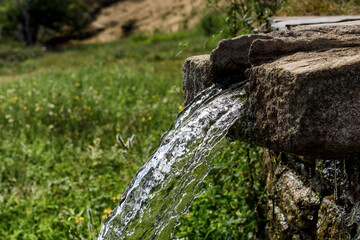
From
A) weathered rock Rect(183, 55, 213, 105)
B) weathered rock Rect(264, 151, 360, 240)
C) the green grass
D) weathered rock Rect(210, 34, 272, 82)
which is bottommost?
the green grass

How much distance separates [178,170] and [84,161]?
2.51 m

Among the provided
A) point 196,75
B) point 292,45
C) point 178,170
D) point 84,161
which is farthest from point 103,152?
point 292,45

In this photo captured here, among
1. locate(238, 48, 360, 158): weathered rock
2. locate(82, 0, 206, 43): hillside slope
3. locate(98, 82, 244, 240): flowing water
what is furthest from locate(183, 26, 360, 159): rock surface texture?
locate(82, 0, 206, 43): hillside slope

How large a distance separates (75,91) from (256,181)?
393cm

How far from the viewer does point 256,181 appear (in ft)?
9.20

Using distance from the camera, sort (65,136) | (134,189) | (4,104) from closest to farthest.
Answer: (134,189)
(65,136)
(4,104)

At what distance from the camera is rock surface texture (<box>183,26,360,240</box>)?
1.26m

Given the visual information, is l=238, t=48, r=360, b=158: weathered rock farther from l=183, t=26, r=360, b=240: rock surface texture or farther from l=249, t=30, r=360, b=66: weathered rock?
l=249, t=30, r=360, b=66: weathered rock

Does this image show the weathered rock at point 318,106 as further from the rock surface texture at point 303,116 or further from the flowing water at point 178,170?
the flowing water at point 178,170

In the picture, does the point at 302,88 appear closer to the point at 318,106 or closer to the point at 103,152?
the point at 318,106

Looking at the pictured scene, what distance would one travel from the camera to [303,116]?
4.19 ft

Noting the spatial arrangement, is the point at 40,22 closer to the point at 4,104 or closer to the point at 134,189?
the point at 4,104

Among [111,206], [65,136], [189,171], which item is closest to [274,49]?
[189,171]

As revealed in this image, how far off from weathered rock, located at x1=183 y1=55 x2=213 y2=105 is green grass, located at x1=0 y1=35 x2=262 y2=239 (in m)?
0.59
